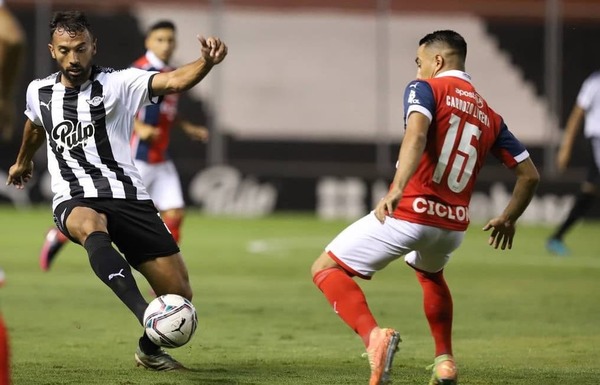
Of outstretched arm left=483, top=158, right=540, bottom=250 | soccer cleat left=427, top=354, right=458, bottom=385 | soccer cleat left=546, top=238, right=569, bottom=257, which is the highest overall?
outstretched arm left=483, top=158, right=540, bottom=250

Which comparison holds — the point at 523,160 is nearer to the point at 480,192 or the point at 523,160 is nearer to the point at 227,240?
the point at 227,240

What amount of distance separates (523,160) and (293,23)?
17051 millimetres

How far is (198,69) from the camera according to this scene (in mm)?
6656

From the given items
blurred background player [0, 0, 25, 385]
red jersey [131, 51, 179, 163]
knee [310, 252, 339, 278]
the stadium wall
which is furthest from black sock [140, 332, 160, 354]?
the stadium wall

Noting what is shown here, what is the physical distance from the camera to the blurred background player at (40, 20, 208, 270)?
11883 mm

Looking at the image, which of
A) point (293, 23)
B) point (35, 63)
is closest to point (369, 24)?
point (293, 23)

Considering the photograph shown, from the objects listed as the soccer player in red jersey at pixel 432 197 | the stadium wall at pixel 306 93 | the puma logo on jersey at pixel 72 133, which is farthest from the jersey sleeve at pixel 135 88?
the stadium wall at pixel 306 93

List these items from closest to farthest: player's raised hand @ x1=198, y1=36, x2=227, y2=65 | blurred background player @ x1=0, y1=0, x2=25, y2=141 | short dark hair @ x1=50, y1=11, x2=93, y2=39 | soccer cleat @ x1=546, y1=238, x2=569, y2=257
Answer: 1. blurred background player @ x1=0, y1=0, x2=25, y2=141
2. player's raised hand @ x1=198, y1=36, x2=227, y2=65
3. short dark hair @ x1=50, y1=11, x2=93, y2=39
4. soccer cleat @ x1=546, y1=238, x2=569, y2=257

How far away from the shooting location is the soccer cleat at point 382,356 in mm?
6070

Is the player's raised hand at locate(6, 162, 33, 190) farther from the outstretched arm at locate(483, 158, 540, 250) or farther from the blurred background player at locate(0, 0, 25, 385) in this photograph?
the blurred background player at locate(0, 0, 25, 385)

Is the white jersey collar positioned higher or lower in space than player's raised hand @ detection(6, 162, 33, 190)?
higher

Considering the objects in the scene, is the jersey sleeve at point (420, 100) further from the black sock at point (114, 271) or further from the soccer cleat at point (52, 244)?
the soccer cleat at point (52, 244)

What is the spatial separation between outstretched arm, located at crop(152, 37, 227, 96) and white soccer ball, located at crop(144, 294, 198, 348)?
120 centimetres

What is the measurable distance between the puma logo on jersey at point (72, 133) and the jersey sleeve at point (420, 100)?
1864 mm
